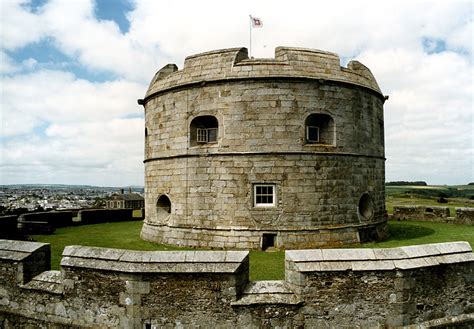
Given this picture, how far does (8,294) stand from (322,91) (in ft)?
34.8

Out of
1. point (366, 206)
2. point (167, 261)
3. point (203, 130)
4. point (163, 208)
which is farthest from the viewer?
point (163, 208)

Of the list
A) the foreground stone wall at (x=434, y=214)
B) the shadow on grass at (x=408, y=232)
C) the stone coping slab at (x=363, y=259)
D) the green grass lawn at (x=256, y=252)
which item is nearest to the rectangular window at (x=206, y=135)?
the green grass lawn at (x=256, y=252)

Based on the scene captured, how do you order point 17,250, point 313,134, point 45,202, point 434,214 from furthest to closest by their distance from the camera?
point 45,202
point 434,214
point 313,134
point 17,250

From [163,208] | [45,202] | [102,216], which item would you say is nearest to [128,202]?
[45,202]

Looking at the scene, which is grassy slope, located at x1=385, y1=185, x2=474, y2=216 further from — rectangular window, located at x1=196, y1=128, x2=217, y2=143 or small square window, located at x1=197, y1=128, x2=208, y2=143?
small square window, located at x1=197, y1=128, x2=208, y2=143

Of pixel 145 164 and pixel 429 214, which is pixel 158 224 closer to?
pixel 145 164

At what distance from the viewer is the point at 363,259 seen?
6.01m

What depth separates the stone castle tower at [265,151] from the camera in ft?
40.8

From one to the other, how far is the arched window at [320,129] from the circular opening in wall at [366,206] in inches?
108

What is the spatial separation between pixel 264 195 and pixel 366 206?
4440mm

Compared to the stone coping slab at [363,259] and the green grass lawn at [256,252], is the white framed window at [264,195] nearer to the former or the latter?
the green grass lawn at [256,252]

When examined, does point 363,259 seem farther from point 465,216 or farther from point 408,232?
point 465,216

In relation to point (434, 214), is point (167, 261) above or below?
above

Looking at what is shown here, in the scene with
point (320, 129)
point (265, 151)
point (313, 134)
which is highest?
point (320, 129)
